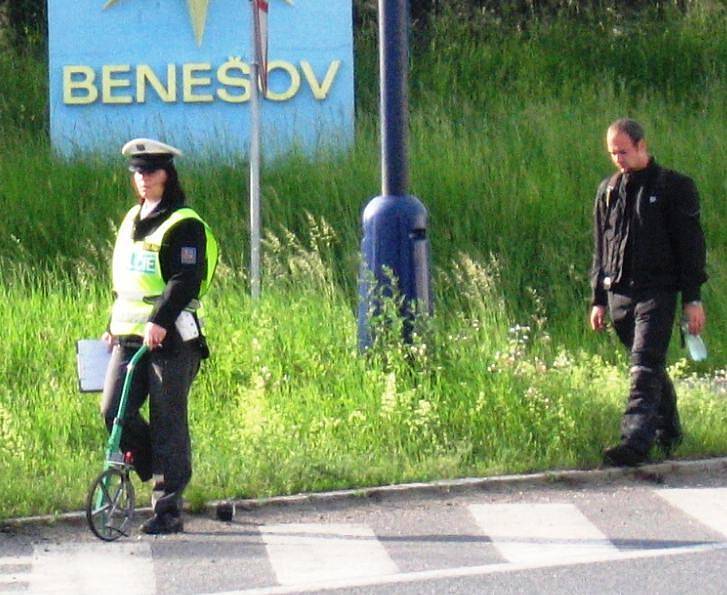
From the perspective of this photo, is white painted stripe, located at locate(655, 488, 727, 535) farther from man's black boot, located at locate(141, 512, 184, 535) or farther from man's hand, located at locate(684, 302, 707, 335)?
man's black boot, located at locate(141, 512, 184, 535)

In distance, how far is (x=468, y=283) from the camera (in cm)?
1199

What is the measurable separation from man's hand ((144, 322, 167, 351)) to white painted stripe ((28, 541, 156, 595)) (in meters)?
0.95

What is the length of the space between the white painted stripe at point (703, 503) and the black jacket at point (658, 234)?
3.38 feet

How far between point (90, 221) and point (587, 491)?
666cm

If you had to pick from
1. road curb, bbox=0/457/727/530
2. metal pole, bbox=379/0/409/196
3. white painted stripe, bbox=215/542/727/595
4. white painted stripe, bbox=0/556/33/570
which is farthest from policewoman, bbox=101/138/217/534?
metal pole, bbox=379/0/409/196

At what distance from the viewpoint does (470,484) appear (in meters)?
8.30

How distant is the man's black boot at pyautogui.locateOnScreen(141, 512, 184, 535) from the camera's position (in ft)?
24.2

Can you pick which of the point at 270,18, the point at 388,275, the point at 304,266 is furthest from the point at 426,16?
the point at 388,275

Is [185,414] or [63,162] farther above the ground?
[63,162]

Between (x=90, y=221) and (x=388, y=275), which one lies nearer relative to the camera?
(x=388, y=275)

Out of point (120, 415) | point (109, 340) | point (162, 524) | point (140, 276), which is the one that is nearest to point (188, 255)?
point (140, 276)

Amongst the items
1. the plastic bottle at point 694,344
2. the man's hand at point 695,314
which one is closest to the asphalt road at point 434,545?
the plastic bottle at point 694,344

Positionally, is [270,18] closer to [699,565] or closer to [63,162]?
[63,162]

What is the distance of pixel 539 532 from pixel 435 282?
510 cm
